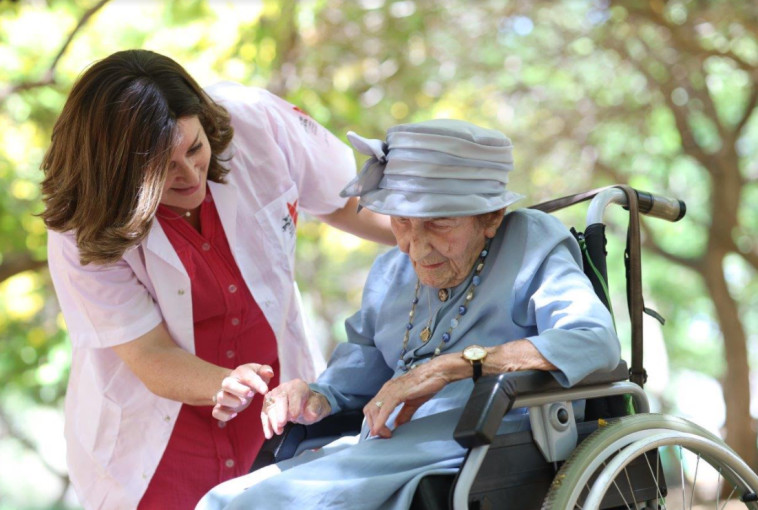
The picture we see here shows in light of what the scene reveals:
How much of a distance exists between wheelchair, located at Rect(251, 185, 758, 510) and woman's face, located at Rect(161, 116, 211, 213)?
0.64 m

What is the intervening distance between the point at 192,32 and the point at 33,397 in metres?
3.56

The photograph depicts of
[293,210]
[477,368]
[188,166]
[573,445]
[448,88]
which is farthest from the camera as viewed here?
[448,88]

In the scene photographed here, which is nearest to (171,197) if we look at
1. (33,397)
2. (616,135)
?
(33,397)

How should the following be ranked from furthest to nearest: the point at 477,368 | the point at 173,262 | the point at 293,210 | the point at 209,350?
the point at 293,210, the point at 209,350, the point at 173,262, the point at 477,368

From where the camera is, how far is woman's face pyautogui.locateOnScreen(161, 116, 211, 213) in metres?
2.28

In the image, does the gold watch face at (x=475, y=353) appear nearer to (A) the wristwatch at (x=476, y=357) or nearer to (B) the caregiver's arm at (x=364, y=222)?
(A) the wristwatch at (x=476, y=357)

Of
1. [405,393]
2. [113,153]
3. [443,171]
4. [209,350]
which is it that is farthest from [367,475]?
[113,153]

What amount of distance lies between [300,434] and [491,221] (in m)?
0.71

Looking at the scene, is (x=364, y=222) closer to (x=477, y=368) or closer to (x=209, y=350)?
(x=209, y=350)

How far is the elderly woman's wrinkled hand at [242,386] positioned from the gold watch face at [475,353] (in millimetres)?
480

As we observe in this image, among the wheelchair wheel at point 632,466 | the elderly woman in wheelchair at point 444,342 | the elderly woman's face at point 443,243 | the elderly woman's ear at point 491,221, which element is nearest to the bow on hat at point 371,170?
the elderly woman in wheelchair at point 444,342

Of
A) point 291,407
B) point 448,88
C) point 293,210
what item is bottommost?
point 448,88

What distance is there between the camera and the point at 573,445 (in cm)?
204

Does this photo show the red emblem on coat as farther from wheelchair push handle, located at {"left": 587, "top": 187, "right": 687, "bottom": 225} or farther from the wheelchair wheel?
the wheelchair wheel
